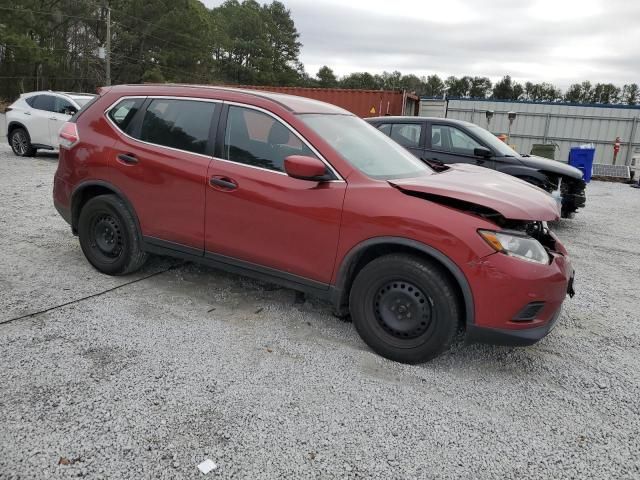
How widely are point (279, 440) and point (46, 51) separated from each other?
162ft

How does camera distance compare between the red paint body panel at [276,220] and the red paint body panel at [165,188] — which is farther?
the red paint body panel at [165,188]

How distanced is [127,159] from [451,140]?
5.50 m

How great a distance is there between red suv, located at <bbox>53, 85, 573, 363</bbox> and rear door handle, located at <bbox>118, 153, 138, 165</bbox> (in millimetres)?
19

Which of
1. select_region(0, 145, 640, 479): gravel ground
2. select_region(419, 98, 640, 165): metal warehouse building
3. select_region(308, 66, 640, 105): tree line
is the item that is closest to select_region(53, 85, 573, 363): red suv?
select_region(0, 145, 640, 479): gravel ground

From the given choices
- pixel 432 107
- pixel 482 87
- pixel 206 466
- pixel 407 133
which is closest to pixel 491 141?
pixel 407 133

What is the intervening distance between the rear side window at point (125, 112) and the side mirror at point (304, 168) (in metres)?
1.79

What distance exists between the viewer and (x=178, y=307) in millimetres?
4074

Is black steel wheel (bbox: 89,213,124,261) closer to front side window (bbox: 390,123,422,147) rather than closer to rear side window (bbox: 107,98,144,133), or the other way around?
rear side window (bbox: 107,98,144,133)

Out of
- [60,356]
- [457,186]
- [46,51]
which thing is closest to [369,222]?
[457,186]

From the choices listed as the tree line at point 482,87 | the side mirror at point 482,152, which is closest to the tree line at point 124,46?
the tree line at point 482,87

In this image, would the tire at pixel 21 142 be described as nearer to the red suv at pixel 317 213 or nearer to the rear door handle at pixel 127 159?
the red suv at pixel 317 213

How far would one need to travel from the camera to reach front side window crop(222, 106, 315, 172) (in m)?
3.61

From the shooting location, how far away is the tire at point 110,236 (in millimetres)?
4344

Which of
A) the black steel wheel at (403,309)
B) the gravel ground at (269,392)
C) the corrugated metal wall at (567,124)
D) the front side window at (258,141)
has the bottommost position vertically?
the gravel ground at (269,392)
